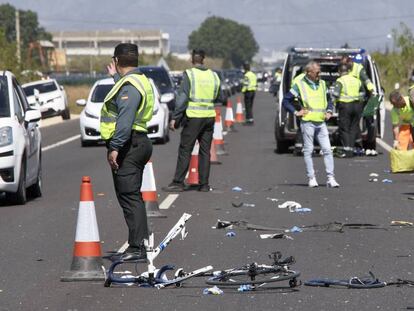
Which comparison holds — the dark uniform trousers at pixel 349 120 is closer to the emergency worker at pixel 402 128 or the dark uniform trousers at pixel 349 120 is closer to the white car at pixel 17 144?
the emergency worker at pixel 402 128

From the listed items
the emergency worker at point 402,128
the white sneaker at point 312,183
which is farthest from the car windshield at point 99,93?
the white sneaker at point 312,183

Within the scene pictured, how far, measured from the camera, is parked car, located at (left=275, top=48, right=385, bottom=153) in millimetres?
25727

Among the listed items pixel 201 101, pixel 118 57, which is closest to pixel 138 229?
pixel 118 57

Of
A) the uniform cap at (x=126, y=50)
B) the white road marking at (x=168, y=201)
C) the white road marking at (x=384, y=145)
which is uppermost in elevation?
the uniform cap at (x=126, y=50)

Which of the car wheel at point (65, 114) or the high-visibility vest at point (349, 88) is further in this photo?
the car wheel at point (65, 114)

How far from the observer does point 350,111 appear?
82.2ft

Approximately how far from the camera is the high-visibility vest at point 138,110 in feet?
37.5

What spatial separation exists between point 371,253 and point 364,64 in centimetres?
1465

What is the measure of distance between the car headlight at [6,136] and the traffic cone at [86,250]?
226 inches

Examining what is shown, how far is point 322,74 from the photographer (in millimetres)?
26625

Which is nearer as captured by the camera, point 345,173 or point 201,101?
point 201,101

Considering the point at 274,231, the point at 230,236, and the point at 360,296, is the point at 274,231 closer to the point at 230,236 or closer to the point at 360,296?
the point at 230,236

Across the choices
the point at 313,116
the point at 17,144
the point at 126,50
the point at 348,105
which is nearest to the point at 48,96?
the point at 348,105

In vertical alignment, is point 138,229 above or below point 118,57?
below
